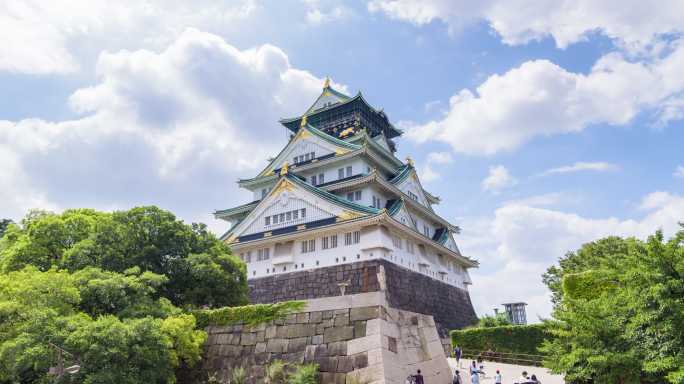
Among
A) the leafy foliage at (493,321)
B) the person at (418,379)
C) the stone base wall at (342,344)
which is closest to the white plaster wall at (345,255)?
the leafy foliage at (493,321)

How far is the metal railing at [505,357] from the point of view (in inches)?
988

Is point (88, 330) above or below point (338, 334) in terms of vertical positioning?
above

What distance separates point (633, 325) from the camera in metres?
12.9

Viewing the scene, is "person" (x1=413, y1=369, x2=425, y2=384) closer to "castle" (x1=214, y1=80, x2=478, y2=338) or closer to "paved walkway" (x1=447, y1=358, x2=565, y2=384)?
"paved walkway" (x1=447, y1=358, x2=565, y2=384)

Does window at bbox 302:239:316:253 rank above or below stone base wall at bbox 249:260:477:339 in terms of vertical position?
above

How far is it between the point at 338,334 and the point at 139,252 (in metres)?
8.97

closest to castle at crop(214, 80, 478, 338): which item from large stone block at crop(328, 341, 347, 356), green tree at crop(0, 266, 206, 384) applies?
large stone block at crop(328, 341, 347, 356)

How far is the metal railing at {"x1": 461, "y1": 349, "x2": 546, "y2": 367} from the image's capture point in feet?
82.3

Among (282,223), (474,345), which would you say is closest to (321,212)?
(282,223)

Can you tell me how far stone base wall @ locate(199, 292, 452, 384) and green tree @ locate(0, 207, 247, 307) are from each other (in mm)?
2444

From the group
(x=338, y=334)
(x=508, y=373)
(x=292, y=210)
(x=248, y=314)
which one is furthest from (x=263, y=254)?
(x=338, y=334)

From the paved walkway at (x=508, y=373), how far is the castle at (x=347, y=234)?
5.94 meters

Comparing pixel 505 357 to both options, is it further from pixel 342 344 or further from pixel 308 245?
pixel 342 344

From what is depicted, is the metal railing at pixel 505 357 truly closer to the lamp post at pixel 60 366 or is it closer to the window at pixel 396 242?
the window at pixel 396 242
